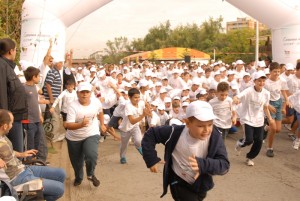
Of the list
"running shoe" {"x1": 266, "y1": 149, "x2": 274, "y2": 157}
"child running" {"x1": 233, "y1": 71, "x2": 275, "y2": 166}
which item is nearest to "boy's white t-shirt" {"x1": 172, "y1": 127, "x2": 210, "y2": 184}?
"child running" {"x1": 233, "y1": 71, "x2": 275, "y2": 166}

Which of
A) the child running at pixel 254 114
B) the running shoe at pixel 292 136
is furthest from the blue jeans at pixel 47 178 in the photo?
the running shoe at pixel 292 136

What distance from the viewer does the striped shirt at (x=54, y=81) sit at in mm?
8414

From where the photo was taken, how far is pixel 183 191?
351cm

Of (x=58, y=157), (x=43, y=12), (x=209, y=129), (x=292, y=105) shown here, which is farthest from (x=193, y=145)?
(x=43, y=12)


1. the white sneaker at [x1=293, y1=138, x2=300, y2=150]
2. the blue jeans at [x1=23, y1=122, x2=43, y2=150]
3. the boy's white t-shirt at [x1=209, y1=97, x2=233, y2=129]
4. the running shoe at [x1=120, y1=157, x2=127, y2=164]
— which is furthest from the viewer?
the white sneaker at [x1=293, y1=138, x2=300, y2=150]

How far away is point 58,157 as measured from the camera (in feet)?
25.0

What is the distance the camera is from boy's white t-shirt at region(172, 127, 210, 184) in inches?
132

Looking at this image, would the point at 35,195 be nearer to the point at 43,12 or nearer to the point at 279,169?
the point at 279,169

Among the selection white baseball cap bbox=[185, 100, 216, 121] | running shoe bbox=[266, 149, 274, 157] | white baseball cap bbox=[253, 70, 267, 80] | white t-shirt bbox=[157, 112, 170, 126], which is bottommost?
running shoe bbox=[266, 149, 274, 157]

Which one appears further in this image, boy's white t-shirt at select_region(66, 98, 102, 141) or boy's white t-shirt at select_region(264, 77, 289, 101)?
boy's white t-shirt at select_region(264, 77, 289, 101)

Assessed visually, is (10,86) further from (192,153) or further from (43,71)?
(43,71)

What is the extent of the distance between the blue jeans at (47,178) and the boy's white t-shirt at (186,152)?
1.28 meters

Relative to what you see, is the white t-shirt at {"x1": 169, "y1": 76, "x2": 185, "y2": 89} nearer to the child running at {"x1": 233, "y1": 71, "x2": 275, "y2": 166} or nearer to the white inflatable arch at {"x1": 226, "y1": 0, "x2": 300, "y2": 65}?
the white inflatable arch at {"x1": 226, "y1": 0, "x2": 300, "y2": 65}

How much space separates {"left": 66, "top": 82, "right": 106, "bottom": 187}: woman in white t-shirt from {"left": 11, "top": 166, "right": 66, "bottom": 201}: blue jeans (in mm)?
1209
